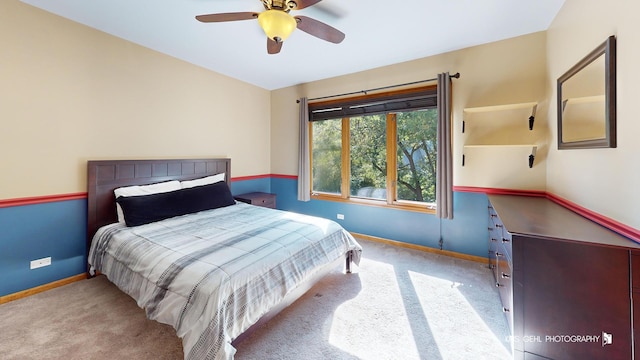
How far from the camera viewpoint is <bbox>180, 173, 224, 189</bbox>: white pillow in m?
3.25

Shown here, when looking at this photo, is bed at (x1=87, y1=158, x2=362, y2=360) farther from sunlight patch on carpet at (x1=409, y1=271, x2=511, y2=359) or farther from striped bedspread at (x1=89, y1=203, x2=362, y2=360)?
sunlight patch on carpet at (x1=409, y1=271, x2=511, y2=359)

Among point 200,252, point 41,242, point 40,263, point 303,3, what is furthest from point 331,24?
point 40,263

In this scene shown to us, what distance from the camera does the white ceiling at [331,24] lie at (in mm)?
2145

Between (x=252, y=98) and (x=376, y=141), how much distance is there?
2.36 meters

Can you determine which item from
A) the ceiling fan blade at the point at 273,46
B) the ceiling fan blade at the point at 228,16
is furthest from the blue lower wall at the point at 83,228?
the ceiling fan blade at the point at 273,46

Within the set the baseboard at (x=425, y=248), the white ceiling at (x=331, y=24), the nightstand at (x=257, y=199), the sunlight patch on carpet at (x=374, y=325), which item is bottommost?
the sunlight patch on carpet at (x=374, y=325)

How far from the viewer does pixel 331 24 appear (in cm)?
244

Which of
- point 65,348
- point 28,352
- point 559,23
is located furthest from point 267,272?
point 559,23

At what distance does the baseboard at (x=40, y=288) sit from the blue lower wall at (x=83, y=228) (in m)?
0.03

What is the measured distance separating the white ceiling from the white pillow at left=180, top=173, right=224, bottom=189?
163 centimetres

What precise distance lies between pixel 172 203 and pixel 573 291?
3.38 m

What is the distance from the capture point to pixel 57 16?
2.32 m

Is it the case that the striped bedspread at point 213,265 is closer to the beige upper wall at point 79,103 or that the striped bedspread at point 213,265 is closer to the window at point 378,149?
the beige upper wall at point 79,103

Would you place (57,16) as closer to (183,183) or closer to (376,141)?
(183,183)
